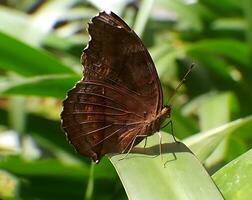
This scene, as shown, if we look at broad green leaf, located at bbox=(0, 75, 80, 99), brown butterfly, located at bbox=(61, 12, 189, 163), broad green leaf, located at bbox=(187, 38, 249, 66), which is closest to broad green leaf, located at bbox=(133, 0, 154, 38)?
broad green leaf, located at bbox=(187, 38, 249, 66)

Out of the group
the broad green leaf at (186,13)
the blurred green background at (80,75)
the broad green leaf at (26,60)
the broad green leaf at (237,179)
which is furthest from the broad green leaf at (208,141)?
the broad green leaf at (186,13)

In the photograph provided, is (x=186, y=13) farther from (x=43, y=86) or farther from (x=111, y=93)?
(x=111, y=93)

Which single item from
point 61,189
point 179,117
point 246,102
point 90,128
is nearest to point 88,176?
point 61,189

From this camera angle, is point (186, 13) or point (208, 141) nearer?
point (208, 141)

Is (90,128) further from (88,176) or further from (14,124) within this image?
(14,124)

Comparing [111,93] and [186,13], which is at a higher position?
[186,13]

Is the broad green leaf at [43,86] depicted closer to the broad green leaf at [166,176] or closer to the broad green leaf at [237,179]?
the broad green leaf at [166,176]

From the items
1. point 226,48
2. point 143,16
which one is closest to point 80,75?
point 143,16
